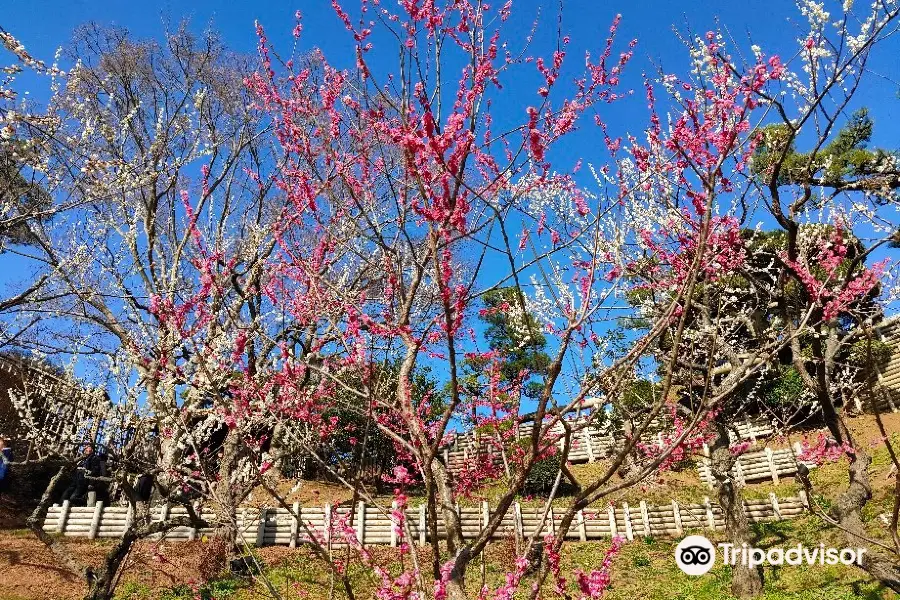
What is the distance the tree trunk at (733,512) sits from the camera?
8602mm

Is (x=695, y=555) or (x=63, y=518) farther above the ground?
(x=63, y=518)

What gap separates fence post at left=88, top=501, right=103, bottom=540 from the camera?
13258 millimetres

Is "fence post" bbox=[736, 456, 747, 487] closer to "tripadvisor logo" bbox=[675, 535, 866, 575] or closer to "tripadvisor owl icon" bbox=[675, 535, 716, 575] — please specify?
"tripadvisor owl icon" bbox=[675, 535, 716, 575]

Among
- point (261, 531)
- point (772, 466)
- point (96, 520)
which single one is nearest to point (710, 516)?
point (772, 466)

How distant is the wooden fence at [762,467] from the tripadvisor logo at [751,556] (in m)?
4.95

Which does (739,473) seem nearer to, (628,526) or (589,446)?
(628,526)

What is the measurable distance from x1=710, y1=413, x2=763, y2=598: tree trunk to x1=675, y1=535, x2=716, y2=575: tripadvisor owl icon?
104 cm

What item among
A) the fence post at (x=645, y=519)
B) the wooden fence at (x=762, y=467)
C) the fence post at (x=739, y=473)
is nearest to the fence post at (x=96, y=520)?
the fence post at (x=645, y=519)

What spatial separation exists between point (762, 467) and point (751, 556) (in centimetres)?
866

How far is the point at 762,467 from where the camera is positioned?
1628 centimetres

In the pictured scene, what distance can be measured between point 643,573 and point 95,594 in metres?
8.95

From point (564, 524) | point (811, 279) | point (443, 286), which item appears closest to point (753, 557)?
point (811, 279)

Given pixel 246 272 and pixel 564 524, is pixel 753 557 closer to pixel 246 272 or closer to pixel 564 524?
pixel 564 524

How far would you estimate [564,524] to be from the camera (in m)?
2.15
